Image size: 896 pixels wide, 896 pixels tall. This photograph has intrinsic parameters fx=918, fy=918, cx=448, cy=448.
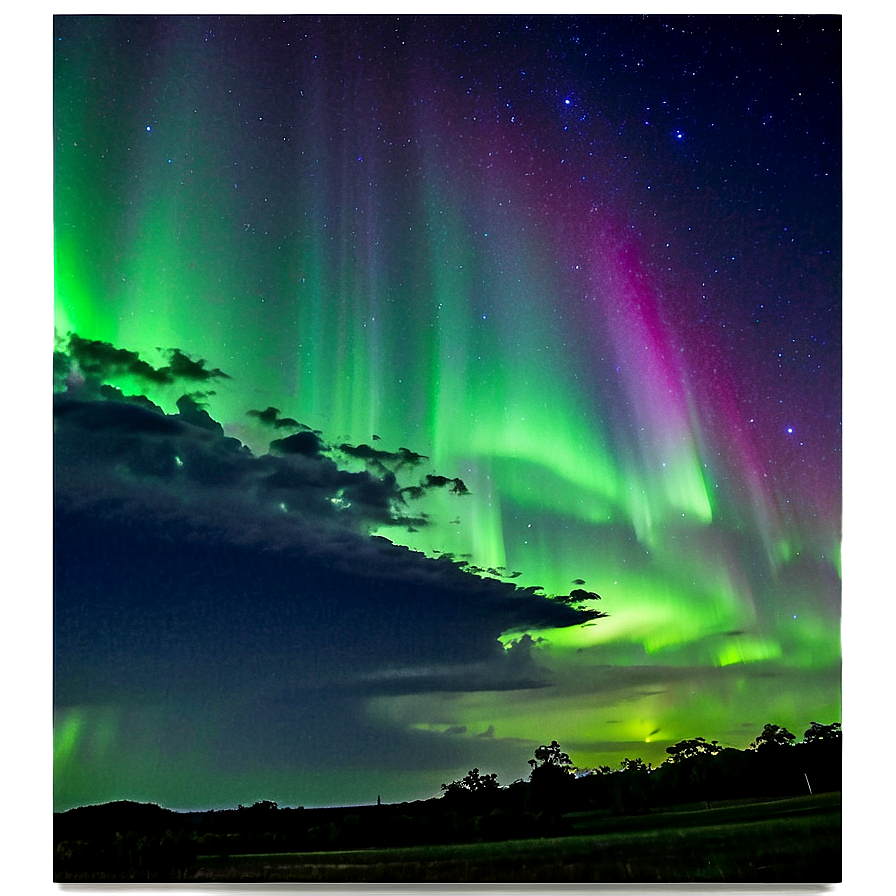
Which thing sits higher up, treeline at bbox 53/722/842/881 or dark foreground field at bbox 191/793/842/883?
treeline at bbox 53/722/842/881

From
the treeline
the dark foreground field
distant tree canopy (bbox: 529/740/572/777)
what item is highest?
distant tree canopy (bbox: 529/740/572/777)

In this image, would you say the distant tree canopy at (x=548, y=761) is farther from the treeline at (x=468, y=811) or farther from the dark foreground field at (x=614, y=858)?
the dark foreground field at (x=614, y=858)

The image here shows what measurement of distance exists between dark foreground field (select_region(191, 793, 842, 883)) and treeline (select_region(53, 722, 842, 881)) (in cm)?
3

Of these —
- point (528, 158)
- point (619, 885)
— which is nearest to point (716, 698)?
point (619, 885)

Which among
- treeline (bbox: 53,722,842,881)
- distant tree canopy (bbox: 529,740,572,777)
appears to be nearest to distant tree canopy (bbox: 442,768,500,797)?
treeline (bbox: 53,722,842,881)

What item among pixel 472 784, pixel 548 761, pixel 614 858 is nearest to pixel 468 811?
pixel 472 784

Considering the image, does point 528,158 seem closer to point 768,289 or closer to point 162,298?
point 768,289

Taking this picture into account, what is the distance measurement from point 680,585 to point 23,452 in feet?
5.79

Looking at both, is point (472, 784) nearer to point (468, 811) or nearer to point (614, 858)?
point (468, 811)

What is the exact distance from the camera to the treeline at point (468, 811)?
2.38 metres

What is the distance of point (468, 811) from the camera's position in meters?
2.39

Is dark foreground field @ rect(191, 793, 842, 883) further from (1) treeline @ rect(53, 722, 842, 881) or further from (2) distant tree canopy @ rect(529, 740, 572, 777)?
(2) distant tree canopy @ rect(529, 740, 572, 777)

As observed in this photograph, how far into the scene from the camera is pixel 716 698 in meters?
2.43

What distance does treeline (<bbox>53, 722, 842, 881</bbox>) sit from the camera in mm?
2375
